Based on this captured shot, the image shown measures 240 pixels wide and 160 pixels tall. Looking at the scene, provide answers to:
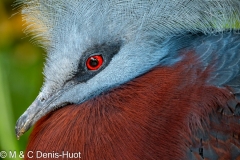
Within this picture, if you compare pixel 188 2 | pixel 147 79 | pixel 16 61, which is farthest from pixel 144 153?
pixel 16 61

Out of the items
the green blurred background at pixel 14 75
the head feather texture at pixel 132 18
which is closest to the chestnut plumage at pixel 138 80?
the head feather texture at pixel 132 18

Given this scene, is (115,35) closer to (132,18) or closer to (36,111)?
(132,18)

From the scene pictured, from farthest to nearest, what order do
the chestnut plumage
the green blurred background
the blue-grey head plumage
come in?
the green blurred background → the blue-grey head plumage → the chestnut plumage

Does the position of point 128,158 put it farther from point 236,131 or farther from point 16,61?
point 16,61

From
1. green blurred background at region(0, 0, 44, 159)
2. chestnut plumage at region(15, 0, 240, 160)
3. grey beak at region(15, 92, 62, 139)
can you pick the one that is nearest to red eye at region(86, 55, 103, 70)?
chestnut plumage at region(15, 0, 240, 160)

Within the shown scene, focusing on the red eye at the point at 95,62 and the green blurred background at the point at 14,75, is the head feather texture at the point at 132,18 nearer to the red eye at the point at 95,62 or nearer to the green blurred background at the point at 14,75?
the red eye at the point at 95,62

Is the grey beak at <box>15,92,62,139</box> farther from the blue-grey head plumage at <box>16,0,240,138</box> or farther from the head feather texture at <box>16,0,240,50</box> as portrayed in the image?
the head feather texture at <box>16,0,240,50</box>
